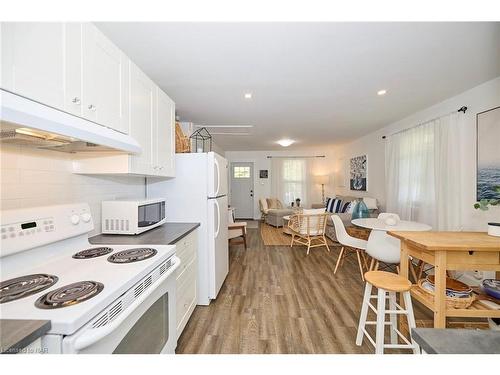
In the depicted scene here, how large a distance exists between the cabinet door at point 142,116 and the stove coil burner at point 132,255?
56cm

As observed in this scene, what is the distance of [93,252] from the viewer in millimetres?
1350

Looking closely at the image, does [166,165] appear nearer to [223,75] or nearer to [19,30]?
[223,75]

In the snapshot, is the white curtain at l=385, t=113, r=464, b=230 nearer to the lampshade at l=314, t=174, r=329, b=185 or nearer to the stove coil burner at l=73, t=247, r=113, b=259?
the lampshade at l=314, t=174, r=329, b=185

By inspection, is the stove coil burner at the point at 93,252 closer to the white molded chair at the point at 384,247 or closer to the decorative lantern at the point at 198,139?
the decorative lantern at the point at 198,139

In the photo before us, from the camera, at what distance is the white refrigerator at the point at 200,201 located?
2338mm

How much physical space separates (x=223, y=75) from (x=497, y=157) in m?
3.10

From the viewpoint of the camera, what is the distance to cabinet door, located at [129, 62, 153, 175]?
1.59 m

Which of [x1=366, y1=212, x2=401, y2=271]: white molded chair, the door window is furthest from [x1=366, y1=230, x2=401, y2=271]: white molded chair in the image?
the door window

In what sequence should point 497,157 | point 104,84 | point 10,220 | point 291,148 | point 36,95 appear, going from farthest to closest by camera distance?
point 291,148
point 497,157
point 104,84
point 10,220
point 36,95

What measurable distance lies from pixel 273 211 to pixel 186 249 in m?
4.65

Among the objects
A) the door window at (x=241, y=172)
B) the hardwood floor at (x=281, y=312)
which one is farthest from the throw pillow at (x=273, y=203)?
the hardwood floor at (x=281, y=312)

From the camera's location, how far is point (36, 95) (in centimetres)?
89

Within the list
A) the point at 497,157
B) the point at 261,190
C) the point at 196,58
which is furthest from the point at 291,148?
the point at 196,58
